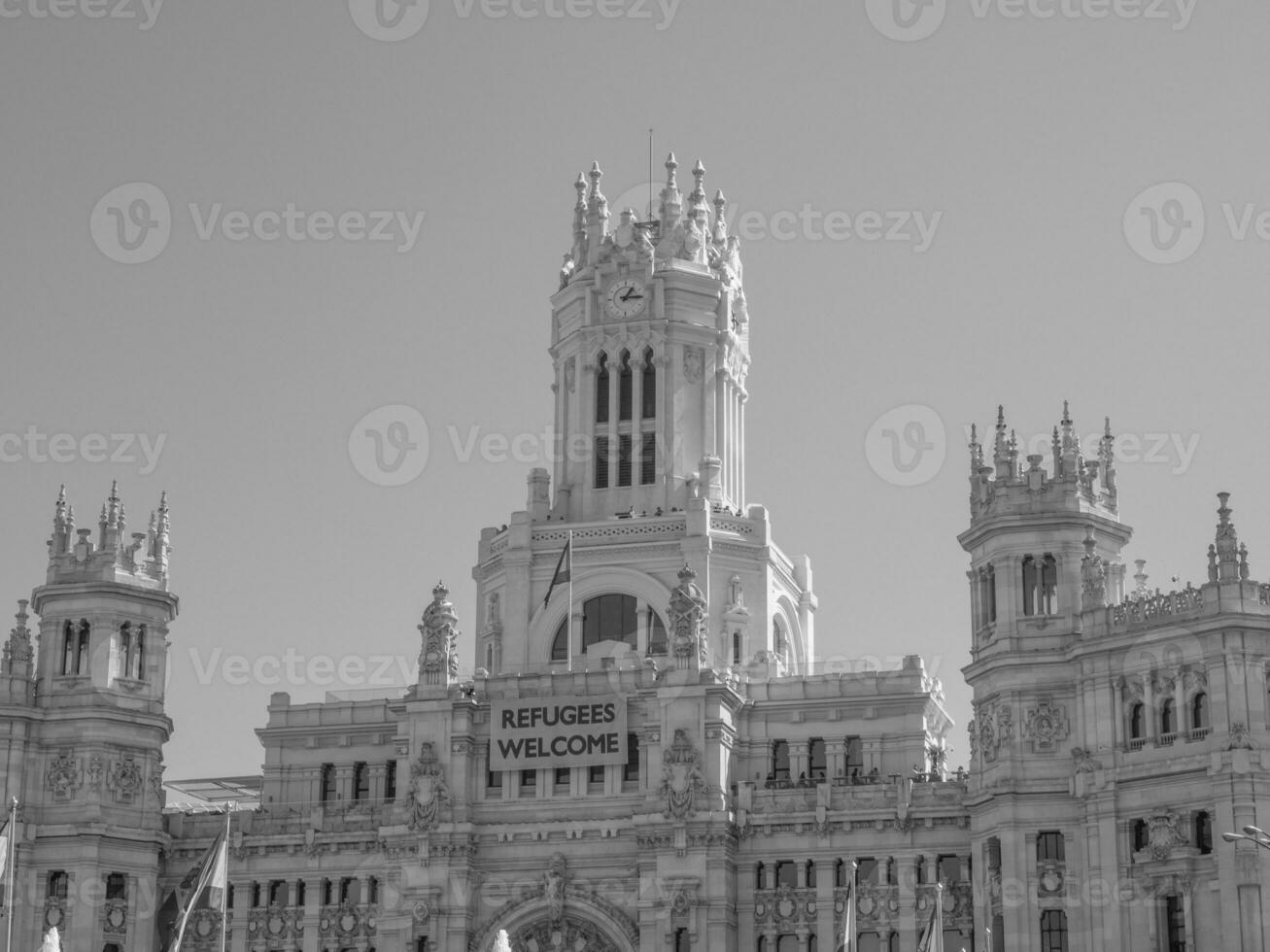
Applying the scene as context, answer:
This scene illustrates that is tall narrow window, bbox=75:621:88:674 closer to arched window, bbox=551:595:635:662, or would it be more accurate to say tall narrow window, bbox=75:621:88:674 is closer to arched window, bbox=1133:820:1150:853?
arched window, bbox=551:595:635:662

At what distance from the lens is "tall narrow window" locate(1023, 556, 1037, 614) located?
9869 centimetres

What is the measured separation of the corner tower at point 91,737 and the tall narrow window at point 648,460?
2408 centimetres

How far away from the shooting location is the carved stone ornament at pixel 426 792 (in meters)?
104

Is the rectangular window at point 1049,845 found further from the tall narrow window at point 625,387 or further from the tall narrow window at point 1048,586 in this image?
the tall narrow window at point 625,387

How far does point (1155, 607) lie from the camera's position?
94.9 meters

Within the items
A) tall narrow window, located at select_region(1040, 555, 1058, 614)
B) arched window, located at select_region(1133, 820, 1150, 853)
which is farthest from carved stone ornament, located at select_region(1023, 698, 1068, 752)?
arched window, located at select_region(1133, 820, 1150, 853)

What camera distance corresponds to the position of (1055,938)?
94.4 m

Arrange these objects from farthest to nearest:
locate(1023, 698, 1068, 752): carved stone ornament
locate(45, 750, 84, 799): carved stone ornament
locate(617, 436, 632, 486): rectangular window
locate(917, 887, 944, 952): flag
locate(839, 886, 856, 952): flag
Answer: locate(617, 436, 632, 486): rectangular window
locate(45, 750, 84, 799): carved stone ornament
locate(1023, 698, 1068, 752): carved stone ornament
locate(839, 886, 856, 952): flag
locate(917, 887, 944, 952): flag

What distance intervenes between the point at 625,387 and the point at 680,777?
85.4ft

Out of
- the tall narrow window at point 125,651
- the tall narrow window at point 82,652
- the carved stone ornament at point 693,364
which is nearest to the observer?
the tall narrow window at point 82,652

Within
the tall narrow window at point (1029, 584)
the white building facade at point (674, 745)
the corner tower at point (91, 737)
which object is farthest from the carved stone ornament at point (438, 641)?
the tall narrow window at point (1029, 584)

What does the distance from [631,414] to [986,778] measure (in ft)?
101

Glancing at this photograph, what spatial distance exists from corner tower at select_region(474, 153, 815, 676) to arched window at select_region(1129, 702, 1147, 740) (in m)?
20.6

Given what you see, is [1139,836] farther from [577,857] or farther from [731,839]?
[577,857]
